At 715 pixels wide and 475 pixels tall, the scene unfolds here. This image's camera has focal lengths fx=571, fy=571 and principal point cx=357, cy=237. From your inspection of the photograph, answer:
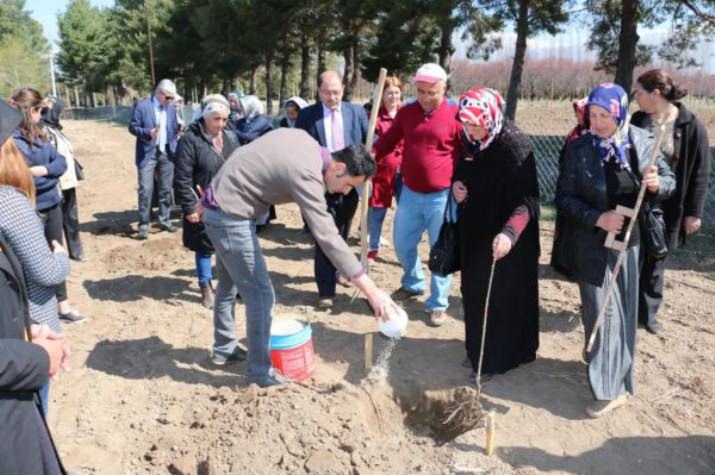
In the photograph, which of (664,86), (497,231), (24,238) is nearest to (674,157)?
(664,86)

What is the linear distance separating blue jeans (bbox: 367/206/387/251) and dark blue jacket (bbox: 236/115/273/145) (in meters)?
1.81

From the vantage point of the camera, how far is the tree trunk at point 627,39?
11.1m

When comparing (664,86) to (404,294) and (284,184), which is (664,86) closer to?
(404,294)

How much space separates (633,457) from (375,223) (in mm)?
3354

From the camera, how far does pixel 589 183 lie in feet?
10.2

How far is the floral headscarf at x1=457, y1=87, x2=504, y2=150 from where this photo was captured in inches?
125

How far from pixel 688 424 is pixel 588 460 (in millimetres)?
771

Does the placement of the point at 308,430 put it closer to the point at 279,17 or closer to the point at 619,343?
the point at 619,343

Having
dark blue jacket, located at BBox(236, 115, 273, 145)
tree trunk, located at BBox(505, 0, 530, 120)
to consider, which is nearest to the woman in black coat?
dark blue jacket, located at BBox(236, 115, 273, 145)

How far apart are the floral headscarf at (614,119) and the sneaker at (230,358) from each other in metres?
2.65

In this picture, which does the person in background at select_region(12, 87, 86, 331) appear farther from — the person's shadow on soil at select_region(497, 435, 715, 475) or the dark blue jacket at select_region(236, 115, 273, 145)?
the person's shadow on soil at select_region(497, 435, 715, 475)

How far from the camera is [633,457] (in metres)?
3.03

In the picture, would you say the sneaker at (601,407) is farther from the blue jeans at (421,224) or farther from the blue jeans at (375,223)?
the blue jeans at (375,223)

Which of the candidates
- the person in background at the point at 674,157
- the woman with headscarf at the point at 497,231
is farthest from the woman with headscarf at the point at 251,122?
the person in background at the point at 674,157
